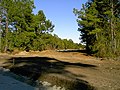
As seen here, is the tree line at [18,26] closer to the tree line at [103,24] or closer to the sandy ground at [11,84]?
the tree line at [103,24]

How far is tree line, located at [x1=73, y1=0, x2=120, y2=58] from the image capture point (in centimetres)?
5119

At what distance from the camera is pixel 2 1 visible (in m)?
59.6

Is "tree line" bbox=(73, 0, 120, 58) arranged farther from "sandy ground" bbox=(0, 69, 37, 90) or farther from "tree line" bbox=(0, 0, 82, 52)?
"sandy ground" bbox=(0, 69, 37, 90)

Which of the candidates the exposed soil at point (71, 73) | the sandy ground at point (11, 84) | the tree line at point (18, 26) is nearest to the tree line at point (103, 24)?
the tree line at point (18, 26)

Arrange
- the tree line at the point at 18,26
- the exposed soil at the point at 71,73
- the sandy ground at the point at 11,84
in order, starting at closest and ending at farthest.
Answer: the exposed soil at the point at 71,73 < the sandy ground at the point at 11,84 < the tree line at the point at 18,26

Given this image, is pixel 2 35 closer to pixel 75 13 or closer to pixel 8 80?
pixel 75 13

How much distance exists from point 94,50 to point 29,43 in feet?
70.4

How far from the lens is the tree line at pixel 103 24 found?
168 ft

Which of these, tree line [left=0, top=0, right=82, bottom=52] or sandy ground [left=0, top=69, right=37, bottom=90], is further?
tree line [left=0, top=0, right=82, bottom=52]

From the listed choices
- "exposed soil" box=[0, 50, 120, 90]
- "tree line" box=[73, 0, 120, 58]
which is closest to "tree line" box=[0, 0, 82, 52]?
"tree line" box=[73, 0, 120, 58]

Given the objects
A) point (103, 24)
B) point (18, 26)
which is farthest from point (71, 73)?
point (18, 26)

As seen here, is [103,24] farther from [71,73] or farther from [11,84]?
[11,84]

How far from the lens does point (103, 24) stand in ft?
193

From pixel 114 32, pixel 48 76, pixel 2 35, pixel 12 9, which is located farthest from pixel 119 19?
pixel 48 76
